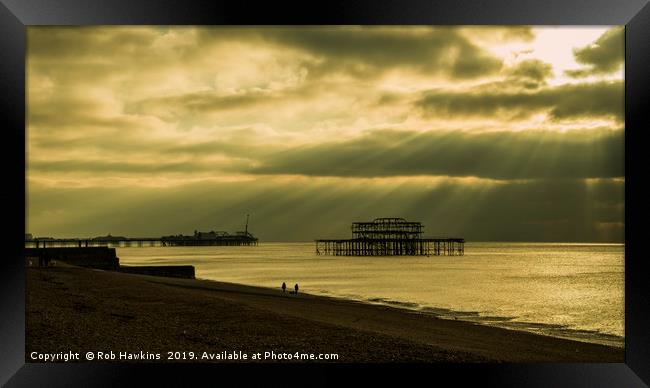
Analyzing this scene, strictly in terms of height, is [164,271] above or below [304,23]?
below

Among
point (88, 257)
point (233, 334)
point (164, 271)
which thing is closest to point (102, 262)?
point (88, 257)

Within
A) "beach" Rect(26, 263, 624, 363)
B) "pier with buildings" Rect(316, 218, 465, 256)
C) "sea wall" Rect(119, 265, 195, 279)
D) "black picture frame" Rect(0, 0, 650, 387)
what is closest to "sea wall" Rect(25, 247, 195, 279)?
"sea wall" Rect(119, 265, 195, 279)

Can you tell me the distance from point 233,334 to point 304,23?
501cm

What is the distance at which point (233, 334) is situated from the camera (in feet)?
29.4

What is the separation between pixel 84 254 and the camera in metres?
31.3

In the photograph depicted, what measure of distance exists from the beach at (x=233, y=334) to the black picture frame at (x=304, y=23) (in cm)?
43

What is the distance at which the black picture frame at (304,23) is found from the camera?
5953 mm

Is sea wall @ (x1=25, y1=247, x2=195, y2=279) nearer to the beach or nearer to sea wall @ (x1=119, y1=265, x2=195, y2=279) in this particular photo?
sea wall @ (x1=119, y1=265, x2=195, y2=279)

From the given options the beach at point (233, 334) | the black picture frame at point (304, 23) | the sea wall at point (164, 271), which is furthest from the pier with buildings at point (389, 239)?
the black picture frame at point (304, 23)

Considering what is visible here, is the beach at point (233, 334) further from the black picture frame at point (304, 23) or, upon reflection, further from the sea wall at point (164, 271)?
the sea wall at point (164, 271)

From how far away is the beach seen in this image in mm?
7625

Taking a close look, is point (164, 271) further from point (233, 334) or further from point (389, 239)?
point (389, 239)

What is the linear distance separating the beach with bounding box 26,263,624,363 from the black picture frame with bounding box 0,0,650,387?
428 millimetres

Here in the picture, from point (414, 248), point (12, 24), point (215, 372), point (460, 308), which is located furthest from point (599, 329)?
point (414, 248)
